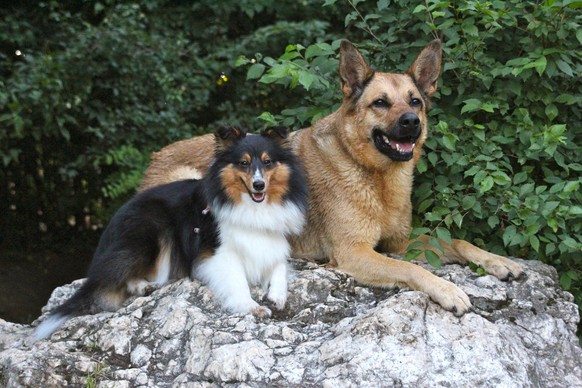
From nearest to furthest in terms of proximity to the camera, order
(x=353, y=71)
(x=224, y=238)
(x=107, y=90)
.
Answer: (x=224, y=238), (x=353, y=71), (x=107, y=90)

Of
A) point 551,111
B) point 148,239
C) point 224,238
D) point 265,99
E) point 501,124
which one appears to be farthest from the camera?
point 265,99

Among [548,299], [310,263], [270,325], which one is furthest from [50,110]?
[548,299]

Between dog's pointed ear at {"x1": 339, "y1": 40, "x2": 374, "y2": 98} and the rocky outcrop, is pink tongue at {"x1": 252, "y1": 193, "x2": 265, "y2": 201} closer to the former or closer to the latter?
the rocky outcrop

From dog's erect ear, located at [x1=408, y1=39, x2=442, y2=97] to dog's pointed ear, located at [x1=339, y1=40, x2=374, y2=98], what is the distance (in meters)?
0.30

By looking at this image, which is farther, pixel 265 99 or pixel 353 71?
pixel 265 99

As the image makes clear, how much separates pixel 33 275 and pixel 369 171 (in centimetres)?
476

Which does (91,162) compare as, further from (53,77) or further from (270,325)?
(270,325)

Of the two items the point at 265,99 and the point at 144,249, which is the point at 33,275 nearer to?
the point at 265,99

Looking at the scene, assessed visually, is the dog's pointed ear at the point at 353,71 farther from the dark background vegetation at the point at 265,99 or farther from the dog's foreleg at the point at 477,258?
the dog's foreleg at the point at 477,258

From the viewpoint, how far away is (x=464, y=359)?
414cm

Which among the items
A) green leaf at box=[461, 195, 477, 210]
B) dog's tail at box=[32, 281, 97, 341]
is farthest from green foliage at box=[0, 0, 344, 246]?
green leaf at box=[461, 195, 477, 210]

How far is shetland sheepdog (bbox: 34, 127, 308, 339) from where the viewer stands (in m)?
4.76

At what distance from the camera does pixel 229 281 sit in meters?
4.71

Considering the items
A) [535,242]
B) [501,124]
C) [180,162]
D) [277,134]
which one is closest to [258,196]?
[277,134]
